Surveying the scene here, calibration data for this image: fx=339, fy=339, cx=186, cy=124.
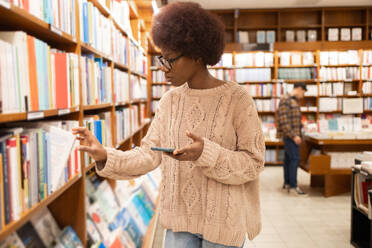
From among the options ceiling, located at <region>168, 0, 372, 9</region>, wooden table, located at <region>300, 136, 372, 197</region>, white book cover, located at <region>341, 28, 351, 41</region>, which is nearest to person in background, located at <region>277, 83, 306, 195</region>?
wooden table, located at <region>300, 136, 372, 197</region>

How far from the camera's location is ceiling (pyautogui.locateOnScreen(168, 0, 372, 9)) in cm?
655

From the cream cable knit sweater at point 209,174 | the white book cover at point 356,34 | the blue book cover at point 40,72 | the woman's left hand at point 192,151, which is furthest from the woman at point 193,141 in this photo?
the white book cover at point 356,34

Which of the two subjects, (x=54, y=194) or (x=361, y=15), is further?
(x=361, y=15)

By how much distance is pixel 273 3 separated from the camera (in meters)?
6.70

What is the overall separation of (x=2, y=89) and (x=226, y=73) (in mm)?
6234

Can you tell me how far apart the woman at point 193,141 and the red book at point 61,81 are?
35 cm

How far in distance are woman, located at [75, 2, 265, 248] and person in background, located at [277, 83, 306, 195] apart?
347 cm

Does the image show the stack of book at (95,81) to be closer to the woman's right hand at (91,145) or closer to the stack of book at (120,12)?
the stack of book at (120,12)

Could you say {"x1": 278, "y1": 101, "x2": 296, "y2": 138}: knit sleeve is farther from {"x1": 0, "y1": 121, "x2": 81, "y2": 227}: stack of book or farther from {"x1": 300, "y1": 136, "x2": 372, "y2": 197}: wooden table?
{"x1": 0, "y1": 121, "x2": 81, "y2": 227}: stack of book

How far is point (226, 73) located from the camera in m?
7.00

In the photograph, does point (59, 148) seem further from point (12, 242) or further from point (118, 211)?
point (118, 211)

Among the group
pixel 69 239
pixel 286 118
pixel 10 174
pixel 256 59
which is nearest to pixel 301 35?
pixel 256 59

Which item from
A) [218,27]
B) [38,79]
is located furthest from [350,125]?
[38,79]

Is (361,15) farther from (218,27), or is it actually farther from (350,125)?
(218,27)
